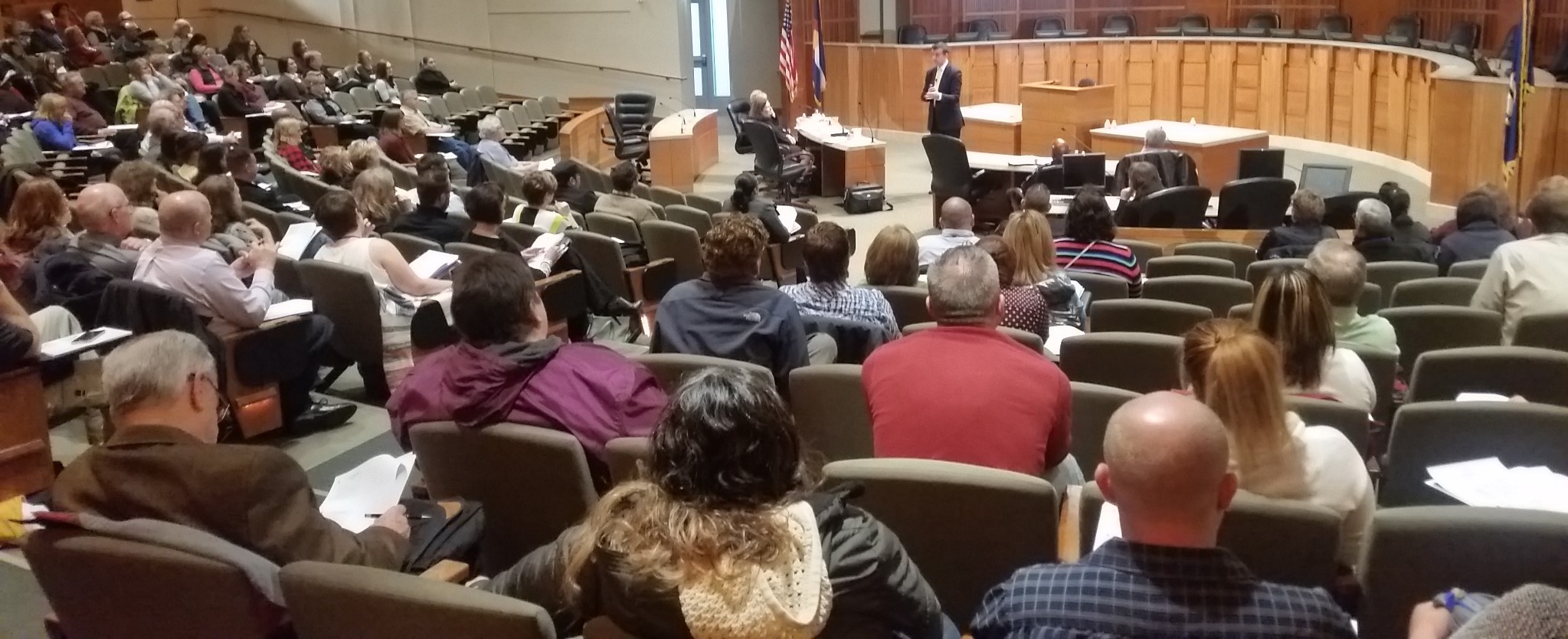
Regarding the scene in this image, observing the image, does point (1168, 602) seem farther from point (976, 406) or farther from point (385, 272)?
point (385, 272)

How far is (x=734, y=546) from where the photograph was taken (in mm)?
1711

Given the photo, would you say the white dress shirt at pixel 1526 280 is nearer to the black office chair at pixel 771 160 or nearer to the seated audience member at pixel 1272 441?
the seated audience member at pixel 1272 441

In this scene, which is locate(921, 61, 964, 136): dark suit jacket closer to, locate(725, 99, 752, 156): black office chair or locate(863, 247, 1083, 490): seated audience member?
locate(725, 99, 752, 156): black office chair

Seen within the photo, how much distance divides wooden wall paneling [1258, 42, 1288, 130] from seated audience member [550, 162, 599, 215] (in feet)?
29.2

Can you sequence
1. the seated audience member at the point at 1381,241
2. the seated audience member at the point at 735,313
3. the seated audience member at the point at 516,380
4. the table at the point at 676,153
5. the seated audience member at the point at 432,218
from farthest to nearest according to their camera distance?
the table at the point at 676,153, the seated audience member at the point at 432,218, the seated audience member at the point at 1381,241, the seated audience member at the point at 735,313, the seated audience member at the point at 516,380

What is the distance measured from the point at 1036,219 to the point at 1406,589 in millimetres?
2610

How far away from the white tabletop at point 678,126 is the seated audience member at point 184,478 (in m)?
9.65

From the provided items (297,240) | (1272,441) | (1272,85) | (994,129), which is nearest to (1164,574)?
(1272,441)

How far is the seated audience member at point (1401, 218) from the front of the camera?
5773 mm

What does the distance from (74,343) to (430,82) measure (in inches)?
463

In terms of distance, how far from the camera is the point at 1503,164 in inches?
318

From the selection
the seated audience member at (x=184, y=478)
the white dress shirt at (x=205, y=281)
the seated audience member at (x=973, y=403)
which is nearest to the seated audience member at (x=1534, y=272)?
the seated audience member at (x=973, y=403)

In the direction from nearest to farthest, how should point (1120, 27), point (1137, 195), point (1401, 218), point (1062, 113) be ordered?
point (1401, 218) → point (1137, 195) → point (1062, 113) → point (1120, 27)

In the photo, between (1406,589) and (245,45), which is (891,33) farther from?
(1406,589)
